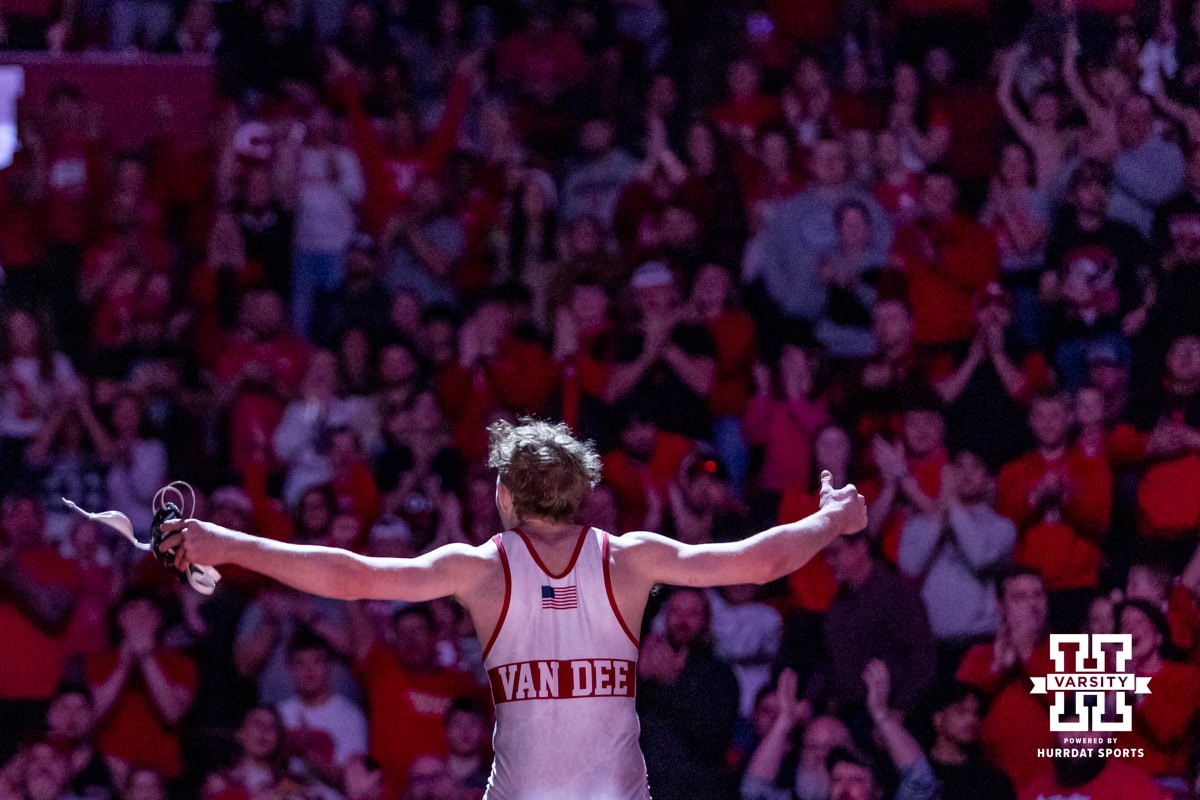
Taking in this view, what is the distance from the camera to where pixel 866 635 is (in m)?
6.69

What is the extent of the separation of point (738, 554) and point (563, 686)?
1.59 ft

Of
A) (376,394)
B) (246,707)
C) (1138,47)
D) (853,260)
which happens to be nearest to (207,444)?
(376,394)

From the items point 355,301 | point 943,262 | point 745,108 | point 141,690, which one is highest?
point 745,108

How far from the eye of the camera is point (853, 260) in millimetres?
7852

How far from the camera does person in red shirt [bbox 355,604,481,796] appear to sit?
6.66m

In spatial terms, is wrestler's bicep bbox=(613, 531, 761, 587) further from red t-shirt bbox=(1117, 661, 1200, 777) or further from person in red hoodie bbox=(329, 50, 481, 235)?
person in red hoodie bbox=(329, 50, 481, 235)

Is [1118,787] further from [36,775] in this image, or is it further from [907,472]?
[36,775]

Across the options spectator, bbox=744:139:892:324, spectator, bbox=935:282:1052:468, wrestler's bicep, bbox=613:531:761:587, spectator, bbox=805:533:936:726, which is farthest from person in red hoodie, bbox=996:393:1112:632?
wrestler's bicep, bbox=613:531:761:587

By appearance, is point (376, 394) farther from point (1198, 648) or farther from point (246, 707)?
point (1198, 648)

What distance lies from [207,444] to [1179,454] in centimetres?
457

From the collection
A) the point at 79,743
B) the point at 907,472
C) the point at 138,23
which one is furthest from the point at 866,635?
the point at 138,23

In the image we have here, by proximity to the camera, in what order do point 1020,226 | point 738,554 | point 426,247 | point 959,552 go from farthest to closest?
point 426,247 → point 1020,226 → point 959,552 → point 738,554

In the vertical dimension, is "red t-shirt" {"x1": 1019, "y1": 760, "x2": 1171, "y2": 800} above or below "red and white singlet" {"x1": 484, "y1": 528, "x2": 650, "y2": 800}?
Answer: below

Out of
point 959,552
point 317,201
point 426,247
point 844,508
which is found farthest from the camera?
point 317,201
